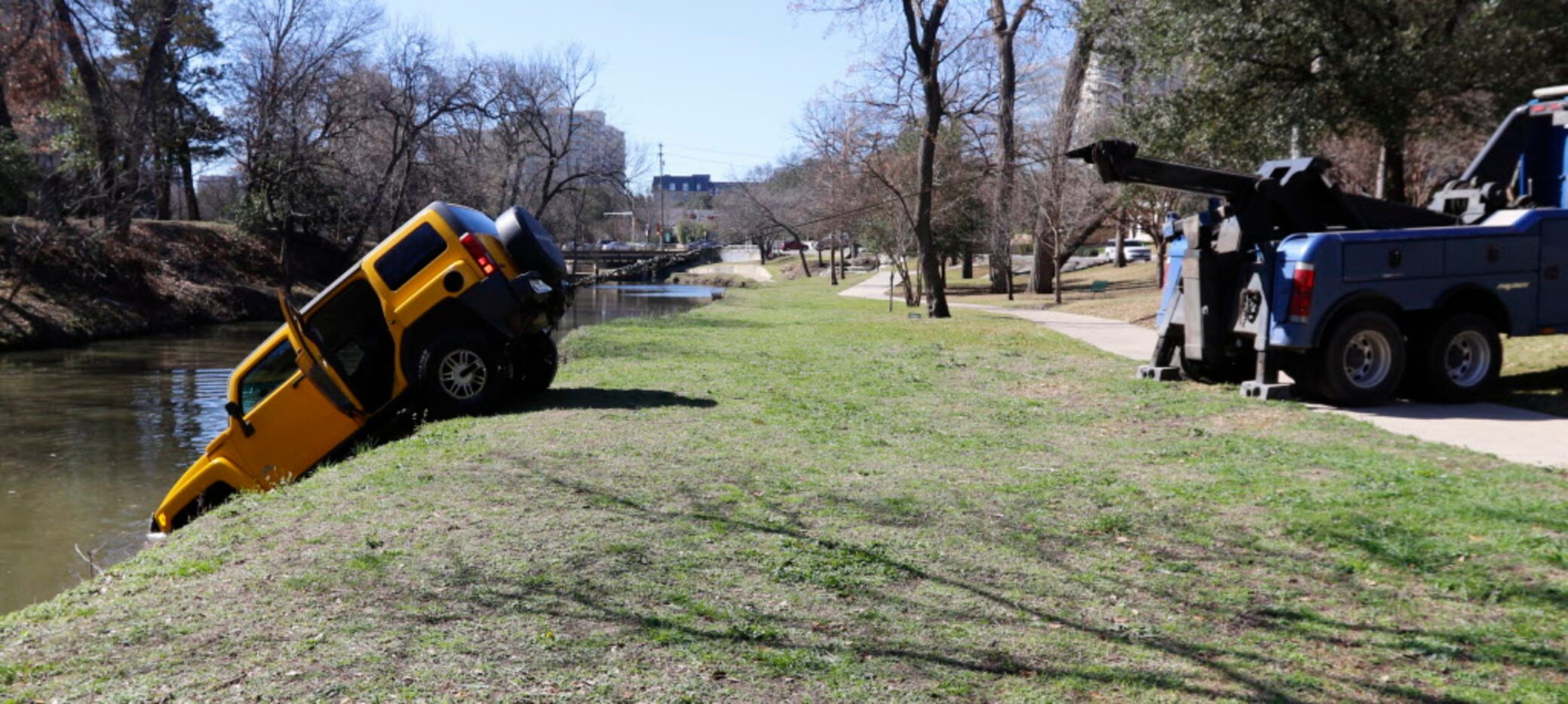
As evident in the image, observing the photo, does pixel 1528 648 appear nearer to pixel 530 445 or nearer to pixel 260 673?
pixel 260 673

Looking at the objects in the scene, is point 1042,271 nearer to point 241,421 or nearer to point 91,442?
point 91,442

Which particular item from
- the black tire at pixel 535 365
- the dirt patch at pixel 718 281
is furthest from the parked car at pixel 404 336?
the dirt patch at pixel 718 281

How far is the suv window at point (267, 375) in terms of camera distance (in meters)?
10.4

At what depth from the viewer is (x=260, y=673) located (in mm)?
4395

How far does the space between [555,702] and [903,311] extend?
3011cm

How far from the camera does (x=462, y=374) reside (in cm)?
1135

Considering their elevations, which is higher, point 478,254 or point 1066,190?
point 1066,190

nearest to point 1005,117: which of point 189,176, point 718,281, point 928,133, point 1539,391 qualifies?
point 928,133

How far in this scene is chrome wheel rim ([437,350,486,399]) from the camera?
36.9 ft

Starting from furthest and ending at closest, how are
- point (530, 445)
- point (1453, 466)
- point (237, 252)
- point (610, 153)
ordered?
point (610, 153) < point (237, 252) < point (530, 445) < point (1453, 466)

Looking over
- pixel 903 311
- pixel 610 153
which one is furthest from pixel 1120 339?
pixel 610 153

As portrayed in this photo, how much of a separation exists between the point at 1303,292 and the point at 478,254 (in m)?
7.78

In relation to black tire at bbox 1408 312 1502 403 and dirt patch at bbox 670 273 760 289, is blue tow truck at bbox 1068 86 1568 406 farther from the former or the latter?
dirt patch at bbox 670 273 760 289

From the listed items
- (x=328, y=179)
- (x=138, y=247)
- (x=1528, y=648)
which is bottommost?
(x=1528, y=648)
